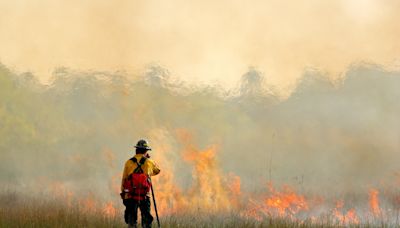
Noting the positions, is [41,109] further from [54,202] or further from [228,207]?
[228,207]

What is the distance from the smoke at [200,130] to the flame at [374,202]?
1.39 meters

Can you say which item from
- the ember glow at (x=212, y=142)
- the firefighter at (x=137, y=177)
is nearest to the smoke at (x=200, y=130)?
the ember glow at (x=212, y=142)

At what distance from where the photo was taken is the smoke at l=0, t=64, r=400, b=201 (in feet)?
111

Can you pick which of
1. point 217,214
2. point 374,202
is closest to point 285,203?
point 374,202

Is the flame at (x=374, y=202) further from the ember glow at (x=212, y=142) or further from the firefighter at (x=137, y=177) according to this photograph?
the firefighter at (x=137, y=177)

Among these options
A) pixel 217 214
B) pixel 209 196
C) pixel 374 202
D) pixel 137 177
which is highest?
pixel 137 177

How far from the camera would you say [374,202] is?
29.8 meters

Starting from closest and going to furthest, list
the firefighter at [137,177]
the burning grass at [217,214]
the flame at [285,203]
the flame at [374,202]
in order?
the firefighter at [137,177] → the burning grass at [217,214] → the flame at [374,202] → the flame at [285,203]

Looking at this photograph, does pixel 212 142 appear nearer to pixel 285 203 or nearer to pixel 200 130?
pixel 200 130

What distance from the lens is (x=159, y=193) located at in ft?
97.2

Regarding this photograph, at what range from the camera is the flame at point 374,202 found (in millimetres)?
27828

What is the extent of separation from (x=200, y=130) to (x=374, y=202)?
42.8ft

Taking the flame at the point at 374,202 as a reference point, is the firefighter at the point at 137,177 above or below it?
above

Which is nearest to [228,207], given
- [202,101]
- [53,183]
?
[202,101]
